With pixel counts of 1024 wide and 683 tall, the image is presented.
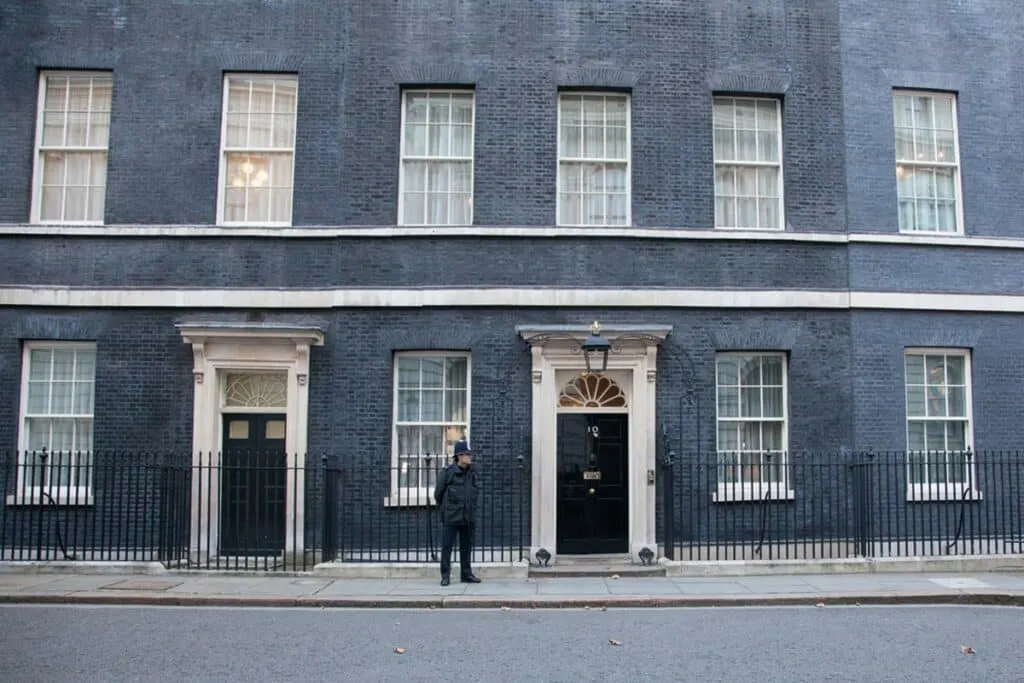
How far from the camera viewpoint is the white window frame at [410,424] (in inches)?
516

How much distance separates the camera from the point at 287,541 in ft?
42.8

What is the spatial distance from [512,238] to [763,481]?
529cm

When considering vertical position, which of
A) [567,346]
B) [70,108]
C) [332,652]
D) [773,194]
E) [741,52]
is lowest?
[332,652]

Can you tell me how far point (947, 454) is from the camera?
13625 mm

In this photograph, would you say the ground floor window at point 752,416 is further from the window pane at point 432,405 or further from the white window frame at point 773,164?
the window pane at point 432,405

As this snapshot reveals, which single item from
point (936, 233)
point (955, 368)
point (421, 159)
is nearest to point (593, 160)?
point (421, 159)

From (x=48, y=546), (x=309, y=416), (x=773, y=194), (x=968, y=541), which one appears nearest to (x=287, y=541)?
(x=309, y=416)

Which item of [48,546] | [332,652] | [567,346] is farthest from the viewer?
[567,346]

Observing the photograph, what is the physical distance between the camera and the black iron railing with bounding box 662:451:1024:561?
42.4 feet

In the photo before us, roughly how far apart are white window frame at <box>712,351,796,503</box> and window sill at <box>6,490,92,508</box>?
30.5ft

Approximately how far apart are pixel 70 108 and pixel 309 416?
624 centimetres

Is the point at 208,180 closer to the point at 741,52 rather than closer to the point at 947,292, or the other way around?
the point at 741,52

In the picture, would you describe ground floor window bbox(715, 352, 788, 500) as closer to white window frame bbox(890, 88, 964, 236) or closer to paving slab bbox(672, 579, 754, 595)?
paving slab bbox(672, 579, 754, 595)

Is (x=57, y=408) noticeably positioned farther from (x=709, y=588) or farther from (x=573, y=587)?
(x=709, y=588)
